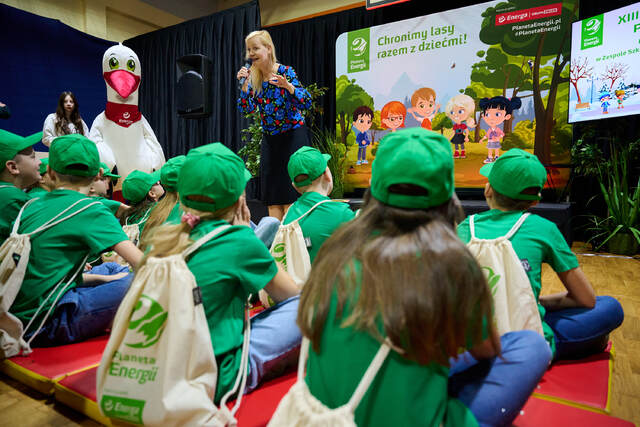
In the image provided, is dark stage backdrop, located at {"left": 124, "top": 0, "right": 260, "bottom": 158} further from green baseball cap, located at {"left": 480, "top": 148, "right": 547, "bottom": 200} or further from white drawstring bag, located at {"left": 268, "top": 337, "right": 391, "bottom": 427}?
white drawstring bag, located at {"left": 268, "top": 337, "right": 391, "bottom": 427}

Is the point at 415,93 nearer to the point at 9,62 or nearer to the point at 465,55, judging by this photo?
the point at 465,55

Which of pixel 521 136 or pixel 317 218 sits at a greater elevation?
pixel 521 136

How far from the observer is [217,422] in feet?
3.07

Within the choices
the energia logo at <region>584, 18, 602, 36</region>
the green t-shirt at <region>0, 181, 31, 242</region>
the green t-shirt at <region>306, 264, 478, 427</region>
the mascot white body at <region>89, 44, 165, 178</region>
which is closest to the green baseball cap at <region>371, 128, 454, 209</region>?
the green t-shirt at <region>306, 264, 478, 427</region>

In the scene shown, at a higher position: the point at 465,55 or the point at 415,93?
the point at 465,55

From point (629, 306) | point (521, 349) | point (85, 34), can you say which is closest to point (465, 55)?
point (629, 306)

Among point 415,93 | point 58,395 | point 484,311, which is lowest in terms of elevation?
point 58,395

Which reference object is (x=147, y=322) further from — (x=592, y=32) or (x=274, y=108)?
(x=592, y=32)

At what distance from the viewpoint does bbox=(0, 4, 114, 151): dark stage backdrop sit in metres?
5.16

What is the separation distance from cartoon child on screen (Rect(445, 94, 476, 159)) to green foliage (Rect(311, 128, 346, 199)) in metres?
1.40

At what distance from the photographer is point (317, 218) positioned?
6.06ft

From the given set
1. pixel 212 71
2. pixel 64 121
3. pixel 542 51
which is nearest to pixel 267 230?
pixel 64 121

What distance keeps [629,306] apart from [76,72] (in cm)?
695

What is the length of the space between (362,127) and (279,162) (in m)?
2.45
